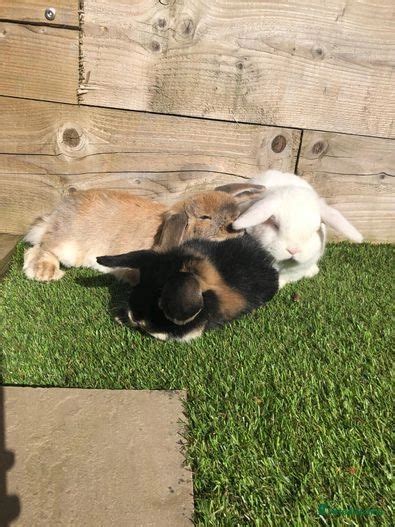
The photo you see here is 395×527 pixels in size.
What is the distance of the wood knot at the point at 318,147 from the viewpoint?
160 inches

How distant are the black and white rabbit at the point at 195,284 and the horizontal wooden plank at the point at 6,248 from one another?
1223mm

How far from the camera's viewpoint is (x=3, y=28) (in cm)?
326

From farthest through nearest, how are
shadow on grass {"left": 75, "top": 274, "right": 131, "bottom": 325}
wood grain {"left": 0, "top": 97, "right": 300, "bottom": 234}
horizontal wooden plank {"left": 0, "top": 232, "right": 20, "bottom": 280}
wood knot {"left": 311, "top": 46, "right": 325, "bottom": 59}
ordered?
wood knot {"left": 311, "top": 46, "right": 325, "bottom": 59} → wood grain {"left": 0, "top": 97, "right": 300, "bottom": 234} → horizontal wooden plank {"left": 0, "top": 232, "right": 20, "bottom": 280} → shadow on grass {"left": 75, "top": 274, "right": 131, "bottom": 325}

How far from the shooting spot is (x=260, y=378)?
7.30 ft

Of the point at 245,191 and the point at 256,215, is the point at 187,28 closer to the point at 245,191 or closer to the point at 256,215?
the point at 245,191

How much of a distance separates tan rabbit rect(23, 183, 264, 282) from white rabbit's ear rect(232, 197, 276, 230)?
0.14 metres

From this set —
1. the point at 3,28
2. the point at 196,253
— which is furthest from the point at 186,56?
the point at 196,253

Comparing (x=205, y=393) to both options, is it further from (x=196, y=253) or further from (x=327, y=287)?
(x=327, y=287)

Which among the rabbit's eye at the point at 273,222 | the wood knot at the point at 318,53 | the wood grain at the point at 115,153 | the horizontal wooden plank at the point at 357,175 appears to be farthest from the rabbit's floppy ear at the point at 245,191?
the wood knot at the point at 318,53

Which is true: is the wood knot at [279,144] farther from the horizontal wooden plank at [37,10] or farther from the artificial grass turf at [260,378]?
the horizontal wooden plank at [37,10]

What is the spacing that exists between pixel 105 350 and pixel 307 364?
101 centimetres

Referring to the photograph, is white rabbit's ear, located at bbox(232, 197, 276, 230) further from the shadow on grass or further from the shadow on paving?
the shadow on paving

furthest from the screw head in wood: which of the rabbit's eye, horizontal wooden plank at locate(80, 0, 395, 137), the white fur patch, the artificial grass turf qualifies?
the rabbit's eye

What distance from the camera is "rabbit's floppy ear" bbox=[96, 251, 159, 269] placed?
8.03 feet
